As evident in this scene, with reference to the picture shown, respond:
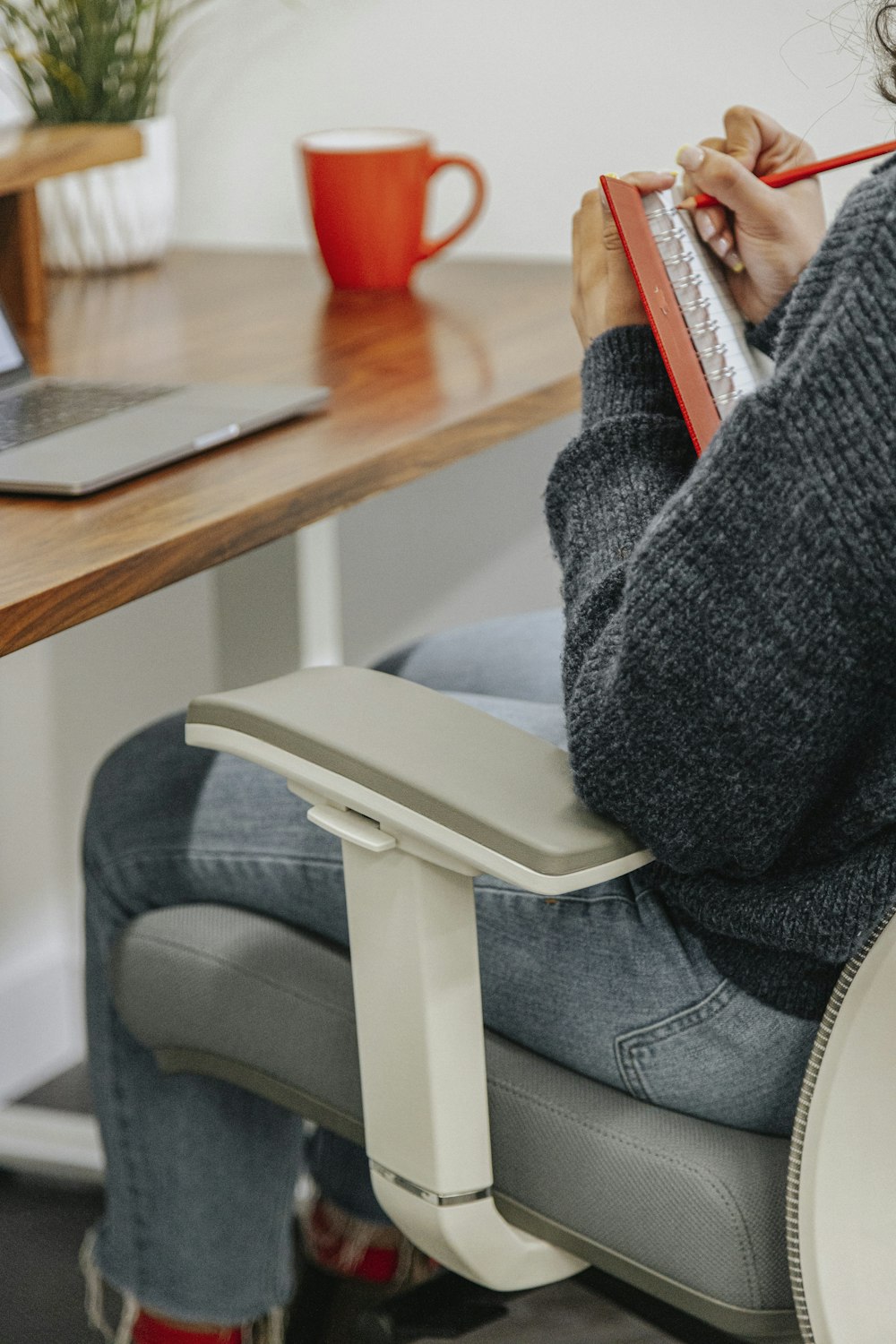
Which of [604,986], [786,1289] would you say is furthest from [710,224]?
[786,1289]

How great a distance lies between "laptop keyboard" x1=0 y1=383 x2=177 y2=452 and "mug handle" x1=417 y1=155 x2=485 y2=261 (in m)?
0.44

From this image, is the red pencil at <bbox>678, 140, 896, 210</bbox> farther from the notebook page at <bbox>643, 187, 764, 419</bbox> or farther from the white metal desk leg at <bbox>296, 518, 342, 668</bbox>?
the white metal desk leg at <bbox>296, 518, 342, 668</bbox>

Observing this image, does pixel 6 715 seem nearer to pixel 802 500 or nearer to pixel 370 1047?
pixel 370 1047

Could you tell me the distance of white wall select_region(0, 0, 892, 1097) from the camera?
4.48 feet

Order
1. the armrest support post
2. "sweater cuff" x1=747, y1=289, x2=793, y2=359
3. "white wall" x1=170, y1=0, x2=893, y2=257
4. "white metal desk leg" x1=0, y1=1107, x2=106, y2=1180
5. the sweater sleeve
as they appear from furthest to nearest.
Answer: "white metal desk leg" x1=0, y1=1107, x2=106, y2=1180, "white wall" x1=170, y1=0, x2=893, y2=257, "sweater cuff" x1=747, y1=289, x2=793, y2=359, the armrest support post, the sweater sleeve

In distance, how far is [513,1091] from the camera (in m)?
0.71

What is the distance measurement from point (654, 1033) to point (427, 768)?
0.57 feet

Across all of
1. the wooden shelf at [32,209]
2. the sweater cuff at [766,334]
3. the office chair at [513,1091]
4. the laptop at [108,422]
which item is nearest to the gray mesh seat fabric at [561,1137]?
the office chair at [513,1091]

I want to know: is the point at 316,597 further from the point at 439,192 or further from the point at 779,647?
the point at 779,647

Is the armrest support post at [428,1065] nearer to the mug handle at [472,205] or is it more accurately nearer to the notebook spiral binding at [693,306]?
the notebook spiral binding at [693,306]

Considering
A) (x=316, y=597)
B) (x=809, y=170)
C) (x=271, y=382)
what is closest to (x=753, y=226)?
(x=809, y=170)

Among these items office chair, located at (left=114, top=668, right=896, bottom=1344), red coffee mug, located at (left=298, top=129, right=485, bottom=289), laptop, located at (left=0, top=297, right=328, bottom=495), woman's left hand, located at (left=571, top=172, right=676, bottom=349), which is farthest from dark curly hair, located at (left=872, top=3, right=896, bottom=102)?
red coffee mug, located at (left=298, top=129, right=485, bottom=289)

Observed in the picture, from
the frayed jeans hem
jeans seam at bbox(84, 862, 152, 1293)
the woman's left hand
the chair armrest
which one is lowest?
the frayed jeans hem

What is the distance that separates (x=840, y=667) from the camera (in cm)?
57
